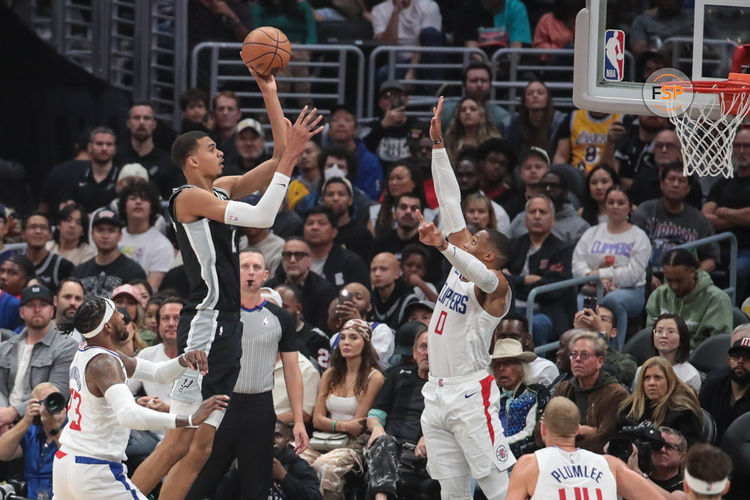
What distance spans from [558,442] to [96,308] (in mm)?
2894

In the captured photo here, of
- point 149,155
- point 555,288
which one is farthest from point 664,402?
point 149,155

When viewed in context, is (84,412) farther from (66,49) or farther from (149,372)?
(66,49)

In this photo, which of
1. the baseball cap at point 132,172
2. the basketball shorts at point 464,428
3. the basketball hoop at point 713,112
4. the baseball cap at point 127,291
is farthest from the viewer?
the baseball cap at point 132,172

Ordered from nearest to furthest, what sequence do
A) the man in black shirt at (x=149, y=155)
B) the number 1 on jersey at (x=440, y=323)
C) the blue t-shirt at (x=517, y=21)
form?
the number 1 on jersey at (x=440, y=323) < the man in black shirt at (x=149, y=155) < the blue t-shirt at (x=517, y=21)

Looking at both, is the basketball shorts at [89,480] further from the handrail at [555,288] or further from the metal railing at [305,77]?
the metal railing at [305,77]

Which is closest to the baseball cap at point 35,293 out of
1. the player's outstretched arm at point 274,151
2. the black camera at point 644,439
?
the player's outstretched arm at point 274,151

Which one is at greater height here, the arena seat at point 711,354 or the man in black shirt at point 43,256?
the man in black shirt at point 43,256

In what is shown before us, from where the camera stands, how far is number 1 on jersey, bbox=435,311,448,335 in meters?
9.13

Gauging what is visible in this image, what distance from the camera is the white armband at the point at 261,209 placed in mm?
8117

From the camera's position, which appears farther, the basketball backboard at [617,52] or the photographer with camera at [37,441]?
the photographer with camera at [37,441]

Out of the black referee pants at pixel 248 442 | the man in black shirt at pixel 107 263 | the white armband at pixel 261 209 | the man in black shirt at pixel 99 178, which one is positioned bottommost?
the black referee pants at pixel 248 442

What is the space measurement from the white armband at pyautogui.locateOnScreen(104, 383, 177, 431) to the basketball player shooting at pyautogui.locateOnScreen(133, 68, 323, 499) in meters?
0.72

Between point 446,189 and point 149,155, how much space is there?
6908mm

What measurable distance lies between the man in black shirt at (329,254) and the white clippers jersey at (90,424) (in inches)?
200
